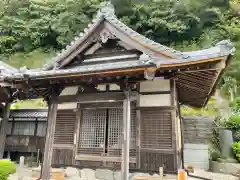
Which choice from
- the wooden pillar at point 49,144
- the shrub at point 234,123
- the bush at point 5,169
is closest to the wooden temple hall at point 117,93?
the wooden pillar at point 49,144

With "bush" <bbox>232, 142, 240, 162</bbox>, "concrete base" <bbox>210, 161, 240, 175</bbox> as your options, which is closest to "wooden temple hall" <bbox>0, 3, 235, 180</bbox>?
"bush" <bbox>232, 142, 240, 162</bbox>

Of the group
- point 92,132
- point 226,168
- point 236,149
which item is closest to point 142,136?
point 92,132

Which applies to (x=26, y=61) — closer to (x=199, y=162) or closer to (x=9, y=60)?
(x=9, y=60)

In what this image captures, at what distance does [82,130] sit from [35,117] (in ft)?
25.5

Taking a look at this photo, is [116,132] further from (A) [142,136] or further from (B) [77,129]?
(B) [77,129]

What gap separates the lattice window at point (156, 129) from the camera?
7740mm

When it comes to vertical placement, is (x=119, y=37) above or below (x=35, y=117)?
above

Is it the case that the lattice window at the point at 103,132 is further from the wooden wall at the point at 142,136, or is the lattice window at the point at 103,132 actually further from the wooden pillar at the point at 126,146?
the wooden pillar at the point at 126,146

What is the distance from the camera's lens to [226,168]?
12078 mm

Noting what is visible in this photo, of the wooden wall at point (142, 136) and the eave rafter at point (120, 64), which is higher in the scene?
the eave rafter at point (120, 64)

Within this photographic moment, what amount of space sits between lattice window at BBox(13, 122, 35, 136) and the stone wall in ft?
32.2

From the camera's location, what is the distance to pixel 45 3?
36.0 meters

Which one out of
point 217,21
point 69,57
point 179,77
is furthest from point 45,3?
point 179,77

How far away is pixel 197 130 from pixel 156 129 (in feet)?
24.6
